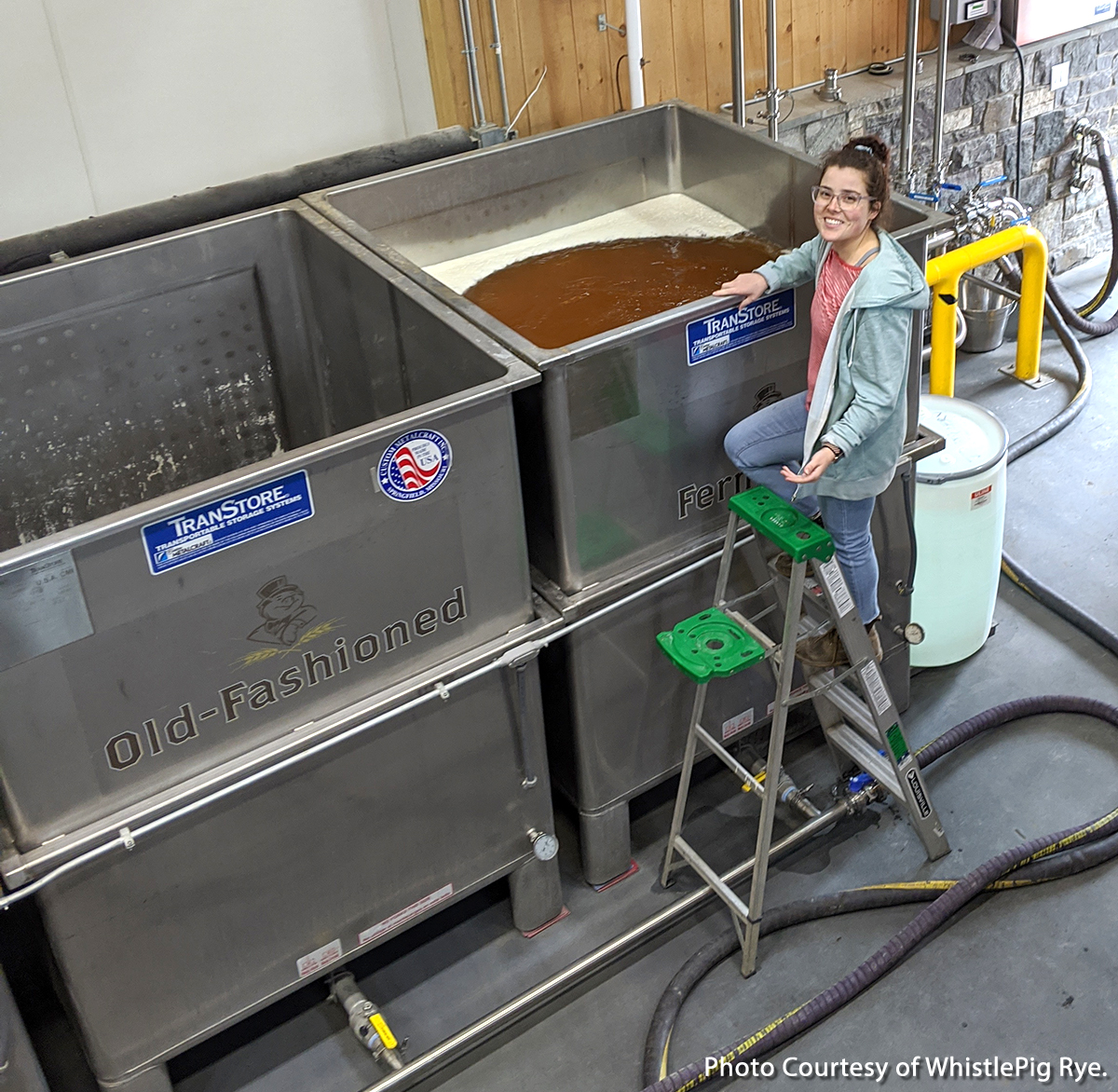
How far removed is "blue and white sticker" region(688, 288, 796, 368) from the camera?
7.03 ft

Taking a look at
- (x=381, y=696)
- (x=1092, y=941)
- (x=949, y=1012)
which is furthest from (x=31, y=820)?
(x=1092, y=941)

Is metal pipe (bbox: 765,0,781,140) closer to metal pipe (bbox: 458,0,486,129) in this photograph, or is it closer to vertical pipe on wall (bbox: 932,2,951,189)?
vertical pipe on wall (bbox: 932,2,951,189)

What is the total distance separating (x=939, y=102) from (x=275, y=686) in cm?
279

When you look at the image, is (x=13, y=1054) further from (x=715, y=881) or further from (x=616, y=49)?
(x=616, y=49)

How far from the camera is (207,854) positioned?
78.2 inches

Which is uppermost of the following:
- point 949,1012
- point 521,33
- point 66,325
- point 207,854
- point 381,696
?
point 521,33

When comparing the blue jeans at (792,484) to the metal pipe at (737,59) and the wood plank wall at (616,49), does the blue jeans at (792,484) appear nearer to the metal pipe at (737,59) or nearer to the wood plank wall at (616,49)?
the metal pipe at (737,59)

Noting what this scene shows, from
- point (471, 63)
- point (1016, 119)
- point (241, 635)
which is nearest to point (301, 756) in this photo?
point (241, 635)

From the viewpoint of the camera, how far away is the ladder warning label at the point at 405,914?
7.43ft

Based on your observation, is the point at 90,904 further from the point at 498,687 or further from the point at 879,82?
the point at 879,82

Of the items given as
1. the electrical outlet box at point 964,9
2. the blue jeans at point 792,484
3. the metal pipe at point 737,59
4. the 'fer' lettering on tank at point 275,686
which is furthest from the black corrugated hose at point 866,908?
the electrical outlet box at point 964,9

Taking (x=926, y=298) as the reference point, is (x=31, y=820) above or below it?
below

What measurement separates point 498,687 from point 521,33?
1.83 m

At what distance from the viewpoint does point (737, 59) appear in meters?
3.17
